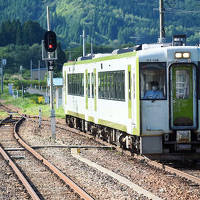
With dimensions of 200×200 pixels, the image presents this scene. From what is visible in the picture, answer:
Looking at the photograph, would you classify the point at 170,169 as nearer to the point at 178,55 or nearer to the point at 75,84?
the point at 178,55

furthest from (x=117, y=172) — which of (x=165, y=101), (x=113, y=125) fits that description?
(x=113, y=125)

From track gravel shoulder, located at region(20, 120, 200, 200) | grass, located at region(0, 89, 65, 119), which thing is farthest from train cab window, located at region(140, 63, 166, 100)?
grass, located at region(0, 89, 65, 119)

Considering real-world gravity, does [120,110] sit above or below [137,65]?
below

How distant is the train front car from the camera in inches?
626

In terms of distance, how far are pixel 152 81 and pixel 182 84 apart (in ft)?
2.48

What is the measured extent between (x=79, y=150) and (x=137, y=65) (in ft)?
14.2

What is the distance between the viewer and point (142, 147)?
16.0 meters

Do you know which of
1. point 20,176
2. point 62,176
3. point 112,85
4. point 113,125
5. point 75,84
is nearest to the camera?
point 62,176

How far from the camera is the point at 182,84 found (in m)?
16.0

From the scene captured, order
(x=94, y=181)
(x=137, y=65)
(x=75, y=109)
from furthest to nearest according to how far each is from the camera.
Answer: (x=75, y=109) < (x=137, y=65) < (x=94, y=181)

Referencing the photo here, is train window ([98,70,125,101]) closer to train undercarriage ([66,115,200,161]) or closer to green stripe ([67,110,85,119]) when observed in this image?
train undercarriage ([66,115,200,161])

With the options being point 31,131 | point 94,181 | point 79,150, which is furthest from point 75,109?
point 94,181

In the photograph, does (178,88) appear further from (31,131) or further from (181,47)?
(31,131)

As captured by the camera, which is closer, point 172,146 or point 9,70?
point 172,146
